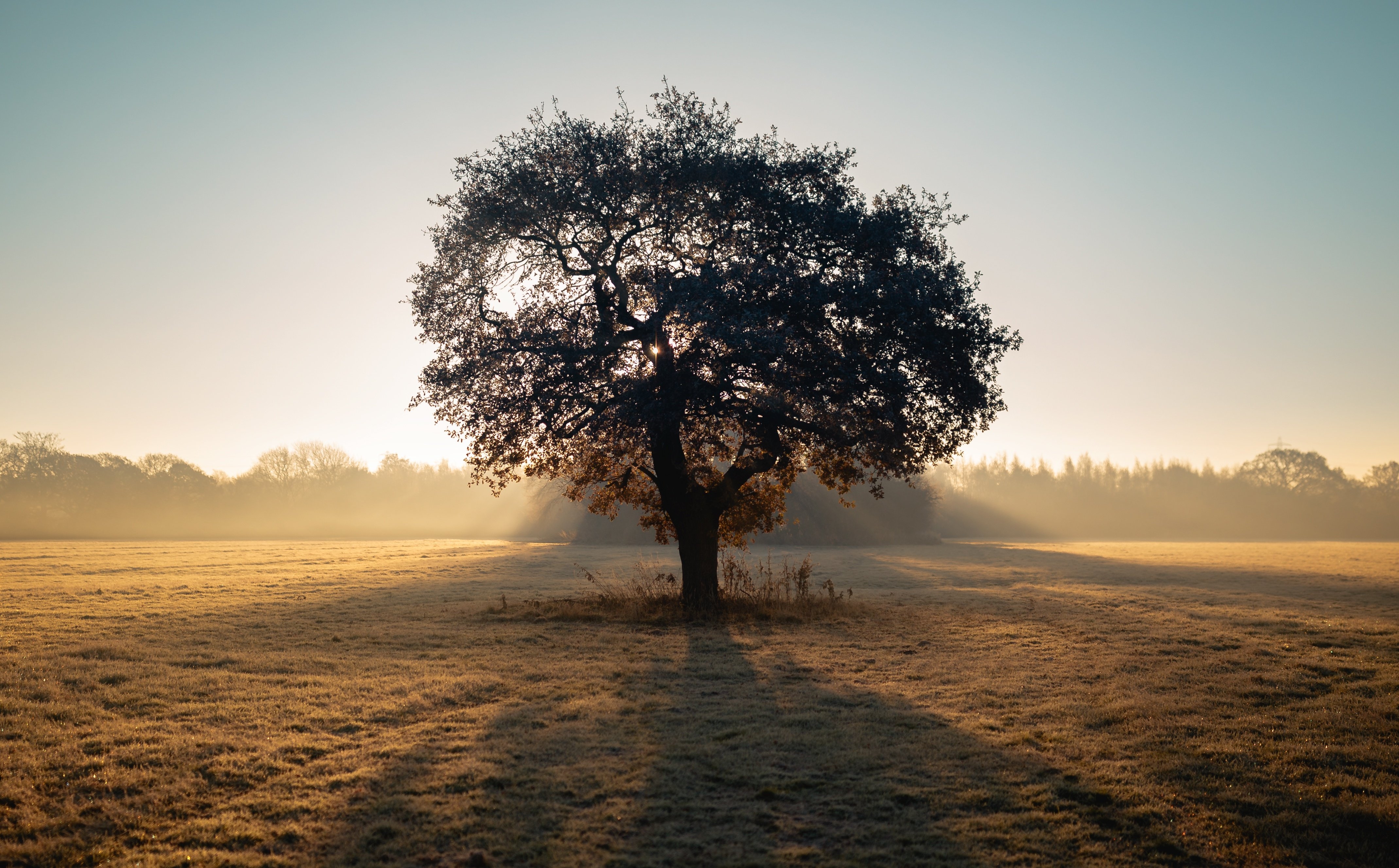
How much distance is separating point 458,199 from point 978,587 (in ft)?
72.4

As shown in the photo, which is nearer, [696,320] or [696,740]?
[696,740]

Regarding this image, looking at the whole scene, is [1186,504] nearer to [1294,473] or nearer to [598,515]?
[1294,473]

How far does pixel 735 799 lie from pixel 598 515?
63001mm

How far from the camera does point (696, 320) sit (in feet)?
49.0

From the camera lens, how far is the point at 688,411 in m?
17.0

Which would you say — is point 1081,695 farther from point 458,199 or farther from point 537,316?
point 458,199

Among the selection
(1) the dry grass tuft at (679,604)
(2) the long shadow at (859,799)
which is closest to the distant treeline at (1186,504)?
(1) the dry grass tuft at (679,604)

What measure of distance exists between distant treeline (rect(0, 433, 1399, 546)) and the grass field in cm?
5365

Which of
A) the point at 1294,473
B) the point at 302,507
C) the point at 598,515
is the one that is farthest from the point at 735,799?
the point at 1294,473

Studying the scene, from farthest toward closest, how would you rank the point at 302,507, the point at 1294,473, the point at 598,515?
the point at 1294,473, the point at 302,507, the point at 598,515

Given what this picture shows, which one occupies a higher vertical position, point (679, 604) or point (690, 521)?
point (690, 521)

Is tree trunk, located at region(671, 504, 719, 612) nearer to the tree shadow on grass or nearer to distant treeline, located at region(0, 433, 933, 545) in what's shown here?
the tree shadow on grass

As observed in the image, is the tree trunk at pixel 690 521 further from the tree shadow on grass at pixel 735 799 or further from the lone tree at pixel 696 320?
the tree shadow on grass at pixel 735 799

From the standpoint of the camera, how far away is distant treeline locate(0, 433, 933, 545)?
243 feet
